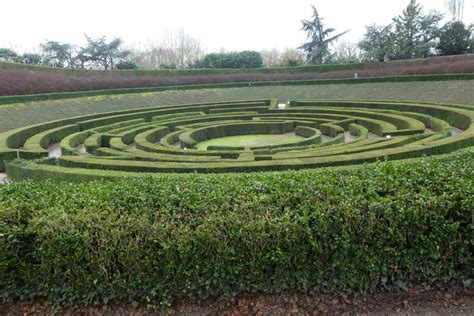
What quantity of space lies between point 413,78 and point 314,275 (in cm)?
3046

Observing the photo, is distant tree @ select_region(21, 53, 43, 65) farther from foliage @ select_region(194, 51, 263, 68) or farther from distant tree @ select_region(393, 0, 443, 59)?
distant tree @ select_region(393, 0, 443, 59)

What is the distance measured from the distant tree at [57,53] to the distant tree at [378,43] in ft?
143

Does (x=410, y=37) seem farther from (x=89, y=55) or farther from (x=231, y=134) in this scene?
(x=89, y=55)

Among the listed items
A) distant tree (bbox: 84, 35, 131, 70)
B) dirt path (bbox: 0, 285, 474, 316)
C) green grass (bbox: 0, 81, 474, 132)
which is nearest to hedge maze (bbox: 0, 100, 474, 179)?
dirt path (bbox: 0, 285, 474, 316)

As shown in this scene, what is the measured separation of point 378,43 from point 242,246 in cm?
4793

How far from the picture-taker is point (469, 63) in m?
30.0

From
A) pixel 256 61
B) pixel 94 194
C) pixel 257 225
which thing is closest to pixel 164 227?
pixel 257 225

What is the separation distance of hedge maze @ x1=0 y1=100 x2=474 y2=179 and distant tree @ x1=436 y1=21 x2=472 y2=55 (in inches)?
821

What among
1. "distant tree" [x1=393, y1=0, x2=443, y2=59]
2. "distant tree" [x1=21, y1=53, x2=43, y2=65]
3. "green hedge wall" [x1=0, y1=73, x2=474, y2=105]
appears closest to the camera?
"green hedge wall" [x1=0, y1=73, x2=474, y2=105]

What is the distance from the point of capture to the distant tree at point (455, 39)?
37.7 metres

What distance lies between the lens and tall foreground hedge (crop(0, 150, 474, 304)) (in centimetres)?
476

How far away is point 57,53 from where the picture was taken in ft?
178

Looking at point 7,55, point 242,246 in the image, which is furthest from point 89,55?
point 242,246

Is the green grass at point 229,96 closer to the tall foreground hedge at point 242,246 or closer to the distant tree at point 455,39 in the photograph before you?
the distant tree at point 455,39
